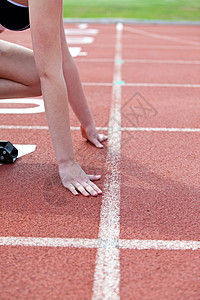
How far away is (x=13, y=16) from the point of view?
2.46 meters

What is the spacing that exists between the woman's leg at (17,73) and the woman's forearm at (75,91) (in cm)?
26

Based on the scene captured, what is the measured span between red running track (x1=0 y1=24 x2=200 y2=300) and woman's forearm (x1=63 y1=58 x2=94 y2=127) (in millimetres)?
324

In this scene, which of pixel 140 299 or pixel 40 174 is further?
pixel 40 174

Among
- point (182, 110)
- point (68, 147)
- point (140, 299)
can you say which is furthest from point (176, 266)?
point (182, 110)

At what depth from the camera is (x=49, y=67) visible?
2381 mm

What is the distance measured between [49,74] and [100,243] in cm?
106

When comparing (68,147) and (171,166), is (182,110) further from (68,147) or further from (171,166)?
(68,147)

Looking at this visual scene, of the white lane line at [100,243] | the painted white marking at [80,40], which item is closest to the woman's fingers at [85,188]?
the white lane line at [100,243]

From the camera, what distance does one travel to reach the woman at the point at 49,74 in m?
2.26

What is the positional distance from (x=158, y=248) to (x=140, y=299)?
385 millimetres

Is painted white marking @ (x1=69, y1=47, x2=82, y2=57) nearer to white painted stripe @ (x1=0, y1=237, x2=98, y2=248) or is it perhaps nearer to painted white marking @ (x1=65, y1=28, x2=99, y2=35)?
painted white marking @ (x1=65, y1=28, x2=99, y2=35)

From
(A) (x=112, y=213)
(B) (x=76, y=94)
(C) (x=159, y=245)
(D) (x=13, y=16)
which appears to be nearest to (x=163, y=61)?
(B) (x=76, y=94)

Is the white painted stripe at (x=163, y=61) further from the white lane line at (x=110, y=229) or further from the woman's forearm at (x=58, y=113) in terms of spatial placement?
the woman's forearm at (x=58, y=113)

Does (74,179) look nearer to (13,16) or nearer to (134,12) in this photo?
(13,16)
